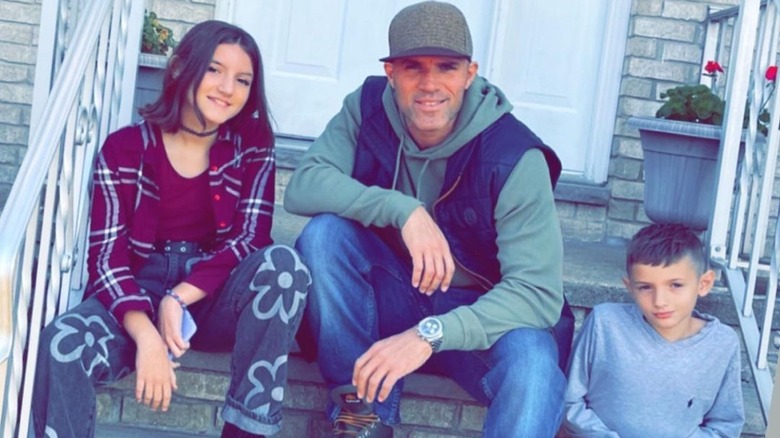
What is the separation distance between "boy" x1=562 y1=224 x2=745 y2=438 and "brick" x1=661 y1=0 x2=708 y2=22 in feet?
5.90

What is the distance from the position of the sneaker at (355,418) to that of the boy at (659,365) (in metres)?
0.46

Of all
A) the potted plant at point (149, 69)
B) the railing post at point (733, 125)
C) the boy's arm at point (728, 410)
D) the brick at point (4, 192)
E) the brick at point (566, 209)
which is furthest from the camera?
the brick at point (566, 209)

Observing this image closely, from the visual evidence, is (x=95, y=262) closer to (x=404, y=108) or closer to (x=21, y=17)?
(x=404, y=108)

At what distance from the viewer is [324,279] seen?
2664mm

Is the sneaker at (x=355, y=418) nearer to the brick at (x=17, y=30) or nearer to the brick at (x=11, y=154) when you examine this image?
the brick at (x=11, y=154)

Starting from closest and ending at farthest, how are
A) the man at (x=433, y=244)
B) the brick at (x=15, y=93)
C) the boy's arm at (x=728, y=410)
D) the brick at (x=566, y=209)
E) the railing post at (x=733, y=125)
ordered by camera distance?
the man at (x=433, y=244) → the boy's arm at (x=728, y=410) → the railing post at (x=733, y=125) → the brick at (x=566, y=209) → the brick at (x=15, y=93)

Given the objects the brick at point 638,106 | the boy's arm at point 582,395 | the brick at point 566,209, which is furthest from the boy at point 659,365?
the brick at point 638,106

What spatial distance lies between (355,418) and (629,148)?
215 centimetres

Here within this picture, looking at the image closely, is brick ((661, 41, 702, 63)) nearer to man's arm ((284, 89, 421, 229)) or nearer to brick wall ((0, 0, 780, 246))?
brick wall ((0, 0, 780, 246))

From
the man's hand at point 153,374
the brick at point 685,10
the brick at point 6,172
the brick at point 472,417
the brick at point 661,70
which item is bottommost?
the brick at point 472,417

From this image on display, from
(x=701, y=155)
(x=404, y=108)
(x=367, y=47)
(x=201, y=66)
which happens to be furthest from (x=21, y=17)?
(x=701, y=155)

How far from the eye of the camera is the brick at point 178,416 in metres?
2.93

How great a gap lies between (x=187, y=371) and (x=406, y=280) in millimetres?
617

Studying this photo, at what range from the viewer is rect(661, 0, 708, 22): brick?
4.36 metres
